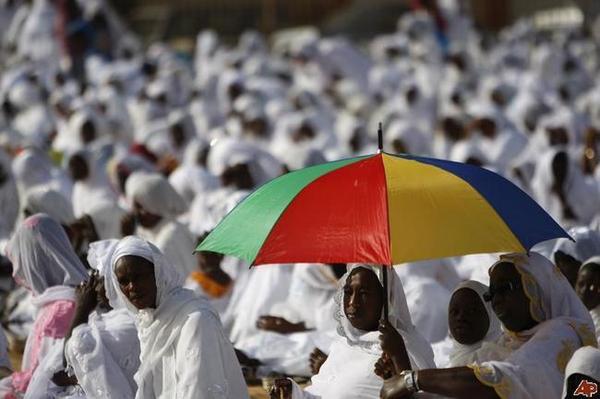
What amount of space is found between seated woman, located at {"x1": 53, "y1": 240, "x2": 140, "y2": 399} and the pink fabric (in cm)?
33

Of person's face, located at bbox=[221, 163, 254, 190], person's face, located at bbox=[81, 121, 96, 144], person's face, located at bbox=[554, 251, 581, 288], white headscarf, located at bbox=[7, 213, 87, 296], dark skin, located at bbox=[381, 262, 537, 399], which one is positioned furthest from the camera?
person's face, located at bbox=[81, 121, 96, 144]

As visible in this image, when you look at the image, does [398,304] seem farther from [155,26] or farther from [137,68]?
[155,26]

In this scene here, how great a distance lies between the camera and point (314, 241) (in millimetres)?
5008

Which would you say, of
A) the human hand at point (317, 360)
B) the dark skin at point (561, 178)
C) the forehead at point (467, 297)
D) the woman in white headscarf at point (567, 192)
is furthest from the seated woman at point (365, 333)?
the dark skin at point (561, 178)

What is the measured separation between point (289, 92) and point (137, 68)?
331cm

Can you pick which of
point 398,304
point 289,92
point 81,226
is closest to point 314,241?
point 398,304

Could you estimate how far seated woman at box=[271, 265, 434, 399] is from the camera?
17.4ft

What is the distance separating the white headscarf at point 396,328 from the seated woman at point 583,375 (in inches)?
38.7

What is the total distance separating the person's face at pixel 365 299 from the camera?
5.34m

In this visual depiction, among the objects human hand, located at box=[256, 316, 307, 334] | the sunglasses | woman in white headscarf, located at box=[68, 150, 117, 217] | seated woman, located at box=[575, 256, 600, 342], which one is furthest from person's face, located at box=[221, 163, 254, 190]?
the sunglasses

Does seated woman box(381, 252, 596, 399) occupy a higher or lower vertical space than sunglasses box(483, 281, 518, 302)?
lower

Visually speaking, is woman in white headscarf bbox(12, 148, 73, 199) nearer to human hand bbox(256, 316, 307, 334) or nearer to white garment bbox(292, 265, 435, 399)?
human hand bbox(256, 316, 307, 334)

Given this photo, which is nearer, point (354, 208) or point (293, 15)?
point (354, 208)

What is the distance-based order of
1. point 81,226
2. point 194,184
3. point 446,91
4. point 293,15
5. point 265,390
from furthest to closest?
point 293,15
point 446,91
point 194,184
point 81,226
point 265,390
